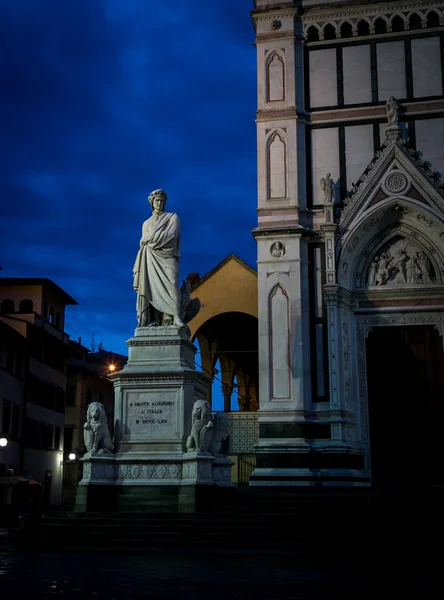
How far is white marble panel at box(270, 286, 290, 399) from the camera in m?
24.0

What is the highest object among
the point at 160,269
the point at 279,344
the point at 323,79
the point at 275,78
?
the point at 275,78

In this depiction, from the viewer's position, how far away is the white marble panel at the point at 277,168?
25.3 m

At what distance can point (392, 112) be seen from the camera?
81.4 ft

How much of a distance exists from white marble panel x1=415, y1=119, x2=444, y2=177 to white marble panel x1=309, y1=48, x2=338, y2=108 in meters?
2.97

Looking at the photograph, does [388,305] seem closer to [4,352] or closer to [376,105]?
[376,105]

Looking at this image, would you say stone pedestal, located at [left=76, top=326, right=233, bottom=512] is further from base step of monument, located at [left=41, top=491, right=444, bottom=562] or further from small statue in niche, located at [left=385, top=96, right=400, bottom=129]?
small statue in niche, located at [left=385, top=96, right=400, bottom=129]

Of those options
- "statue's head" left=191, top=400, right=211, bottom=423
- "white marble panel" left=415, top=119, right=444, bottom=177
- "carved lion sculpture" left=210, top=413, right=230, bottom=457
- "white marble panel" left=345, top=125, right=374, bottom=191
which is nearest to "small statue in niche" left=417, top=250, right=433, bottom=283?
"white marble panel" left=415, top=119, right=444, bottom=177

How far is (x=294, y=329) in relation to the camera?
2420 cm

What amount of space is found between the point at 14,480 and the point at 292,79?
1816 cm

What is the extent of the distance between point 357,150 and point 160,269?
10665mm

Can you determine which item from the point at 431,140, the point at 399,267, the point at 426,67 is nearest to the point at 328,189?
the point at 399,267

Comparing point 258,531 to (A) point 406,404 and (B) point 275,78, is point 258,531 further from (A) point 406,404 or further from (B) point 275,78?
(B) point 275,78

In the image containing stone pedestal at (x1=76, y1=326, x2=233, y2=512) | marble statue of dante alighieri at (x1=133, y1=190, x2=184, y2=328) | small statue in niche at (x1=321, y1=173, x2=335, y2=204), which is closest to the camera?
stone pedestal at (x1=76, y1=326, x2=233, y2=512)

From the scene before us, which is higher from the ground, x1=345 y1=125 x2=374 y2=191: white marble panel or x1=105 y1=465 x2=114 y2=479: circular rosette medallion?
x1=345 y1=125 x2=374 y2=191: white marble panel
